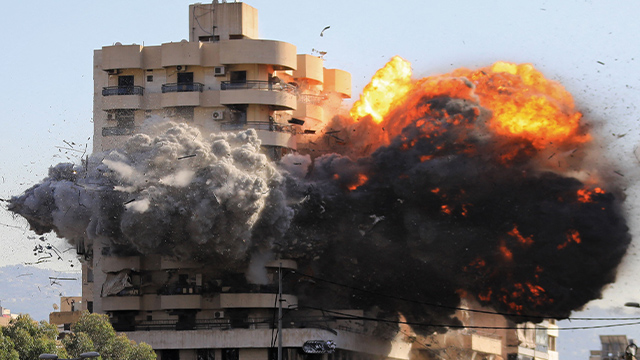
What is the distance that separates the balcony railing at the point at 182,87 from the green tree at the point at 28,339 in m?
35.3

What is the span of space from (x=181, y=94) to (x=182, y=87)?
3.09ft

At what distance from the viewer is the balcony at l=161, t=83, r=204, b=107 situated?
353ft

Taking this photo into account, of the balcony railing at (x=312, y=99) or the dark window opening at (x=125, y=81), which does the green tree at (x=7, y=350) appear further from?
the balcony railing at (x=312, y=99)

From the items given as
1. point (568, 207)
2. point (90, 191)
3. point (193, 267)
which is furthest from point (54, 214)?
point (568, 207)

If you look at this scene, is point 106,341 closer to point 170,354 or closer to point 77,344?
point 77,344

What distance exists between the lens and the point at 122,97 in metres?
110

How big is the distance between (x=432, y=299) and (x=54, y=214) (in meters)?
33.9

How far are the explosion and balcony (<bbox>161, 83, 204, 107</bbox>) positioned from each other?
800 centimetres

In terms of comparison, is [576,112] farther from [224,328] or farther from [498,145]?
[224,328]

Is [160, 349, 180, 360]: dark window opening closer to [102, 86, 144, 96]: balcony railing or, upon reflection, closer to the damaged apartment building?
the damaged apartment building

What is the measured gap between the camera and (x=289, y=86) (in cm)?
11138

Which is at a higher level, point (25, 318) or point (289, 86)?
point (289, 86)

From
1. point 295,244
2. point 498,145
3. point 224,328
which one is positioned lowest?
point 224,328

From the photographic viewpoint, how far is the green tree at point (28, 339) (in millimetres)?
75562
